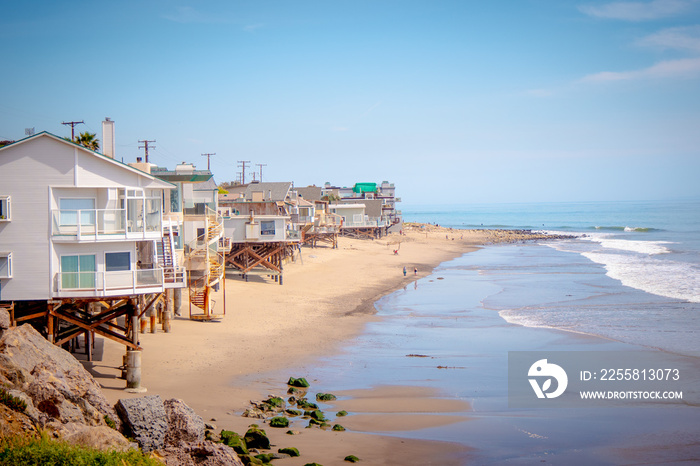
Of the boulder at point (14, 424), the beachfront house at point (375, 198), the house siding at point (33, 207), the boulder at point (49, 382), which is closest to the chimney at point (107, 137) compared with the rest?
the house siding at point (33, 207)

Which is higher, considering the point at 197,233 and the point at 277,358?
the point at 197,233

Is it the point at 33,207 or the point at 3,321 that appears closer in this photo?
the point at 3,321

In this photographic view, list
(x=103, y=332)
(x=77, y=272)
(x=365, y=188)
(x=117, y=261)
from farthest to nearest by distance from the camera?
(x=365, y=188) → (x=103, y=332) → (x=117, y=261) → (x=77, y=272)

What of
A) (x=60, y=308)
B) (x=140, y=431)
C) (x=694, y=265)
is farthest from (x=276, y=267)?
(x=694, y=265)

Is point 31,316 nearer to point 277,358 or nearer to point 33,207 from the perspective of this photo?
point 33,207

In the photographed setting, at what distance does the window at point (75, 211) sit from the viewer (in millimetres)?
18188

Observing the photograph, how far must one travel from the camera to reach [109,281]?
18562 mm

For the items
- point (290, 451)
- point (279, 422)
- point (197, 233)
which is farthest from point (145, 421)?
point (197, 233)

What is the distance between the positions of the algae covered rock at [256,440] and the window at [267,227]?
97.0ft

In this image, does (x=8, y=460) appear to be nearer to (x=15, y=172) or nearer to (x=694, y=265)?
(x=15, y=172)

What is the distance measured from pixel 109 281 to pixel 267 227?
81.4ft

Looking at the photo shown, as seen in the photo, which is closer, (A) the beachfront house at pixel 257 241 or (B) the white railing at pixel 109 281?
(B) the white railing at pixel 109 281

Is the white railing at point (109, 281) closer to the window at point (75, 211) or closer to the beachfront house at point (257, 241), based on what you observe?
the window at point (75, 211)

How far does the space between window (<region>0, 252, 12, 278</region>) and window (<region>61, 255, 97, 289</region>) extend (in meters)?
1.43
